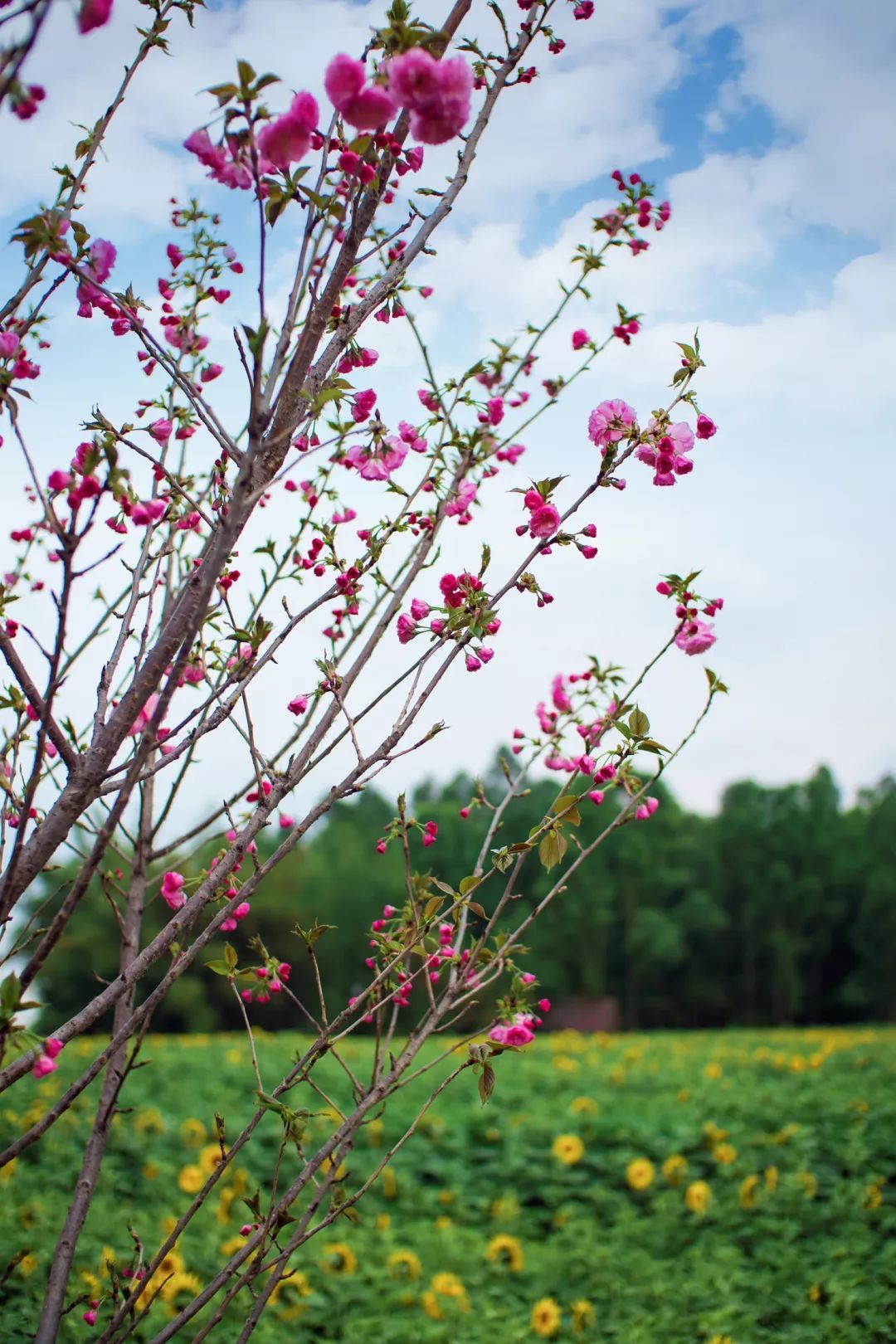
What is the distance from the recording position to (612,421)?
1925mm

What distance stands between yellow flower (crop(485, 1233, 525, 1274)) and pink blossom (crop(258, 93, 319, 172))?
3778 millimetres

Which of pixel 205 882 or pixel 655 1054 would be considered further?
pixel 655 1054

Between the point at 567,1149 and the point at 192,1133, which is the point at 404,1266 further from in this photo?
the point at 192,1133

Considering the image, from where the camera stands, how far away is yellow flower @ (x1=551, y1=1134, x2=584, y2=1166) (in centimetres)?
488

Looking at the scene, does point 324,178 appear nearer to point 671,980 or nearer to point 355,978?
point 355,978

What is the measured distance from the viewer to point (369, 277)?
2266mm

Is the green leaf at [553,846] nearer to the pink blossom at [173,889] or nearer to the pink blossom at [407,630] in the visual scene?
the pink blossom at [407,630]

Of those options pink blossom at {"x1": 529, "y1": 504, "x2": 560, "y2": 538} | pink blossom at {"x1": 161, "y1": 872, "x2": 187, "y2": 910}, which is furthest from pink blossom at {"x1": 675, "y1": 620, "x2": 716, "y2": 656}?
pink blossom at {"x1": 161, "y1": 872, "x2": 187, "y2": 910}

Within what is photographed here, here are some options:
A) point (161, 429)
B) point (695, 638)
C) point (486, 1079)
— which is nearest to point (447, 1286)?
point (486, 1079)

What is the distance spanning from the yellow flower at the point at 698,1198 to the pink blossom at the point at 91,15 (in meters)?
4.46

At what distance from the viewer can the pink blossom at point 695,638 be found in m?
2.14

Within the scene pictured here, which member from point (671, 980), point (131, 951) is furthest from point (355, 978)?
point (131, 951)

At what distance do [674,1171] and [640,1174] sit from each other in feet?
0.59

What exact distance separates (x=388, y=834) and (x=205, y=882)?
0.44 m
